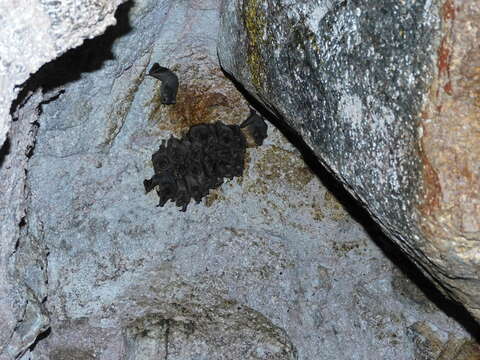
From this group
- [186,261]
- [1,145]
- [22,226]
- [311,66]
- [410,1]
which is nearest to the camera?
[410,1]

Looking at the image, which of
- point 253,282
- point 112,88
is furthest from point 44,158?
Answer: point 253,282

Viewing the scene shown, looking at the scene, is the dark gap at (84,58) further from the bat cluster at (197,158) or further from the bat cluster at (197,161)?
the bat cluster at (197,161)

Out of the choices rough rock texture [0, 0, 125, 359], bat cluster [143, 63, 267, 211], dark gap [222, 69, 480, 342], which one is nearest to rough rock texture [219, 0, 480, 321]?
rough rock texture [0, 0, 125, 359]

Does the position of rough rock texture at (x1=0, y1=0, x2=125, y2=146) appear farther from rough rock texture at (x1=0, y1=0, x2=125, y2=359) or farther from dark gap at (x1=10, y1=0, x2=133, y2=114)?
dark gap at (x1=10, y1=0, x2=133, y2=114)

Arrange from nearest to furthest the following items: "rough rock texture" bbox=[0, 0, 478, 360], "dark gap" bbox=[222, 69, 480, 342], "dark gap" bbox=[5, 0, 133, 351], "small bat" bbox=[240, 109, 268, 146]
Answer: "dark gap" bbox=[5, 0, 133, 351], "rough rock texture" bbox=[0, 0, 478, 360], "dark gap" bbox=[222, 69, 480, 342], "small bat" bbox=[240, 109, 268, 146]

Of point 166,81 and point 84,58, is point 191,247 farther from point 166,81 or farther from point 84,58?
point 84,58

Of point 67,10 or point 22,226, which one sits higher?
point 67,10

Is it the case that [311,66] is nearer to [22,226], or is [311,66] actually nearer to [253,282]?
[22,226]
